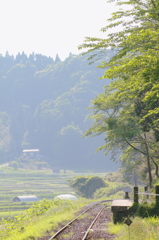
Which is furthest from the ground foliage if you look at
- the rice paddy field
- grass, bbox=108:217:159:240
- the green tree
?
the rice paddy field

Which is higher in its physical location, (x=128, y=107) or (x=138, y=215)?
(x=128, y=107)

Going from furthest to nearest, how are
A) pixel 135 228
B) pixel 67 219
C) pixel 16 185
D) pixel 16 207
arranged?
pixel 16 185
pixel 16 207
pixel 67 219
pixel 135 228

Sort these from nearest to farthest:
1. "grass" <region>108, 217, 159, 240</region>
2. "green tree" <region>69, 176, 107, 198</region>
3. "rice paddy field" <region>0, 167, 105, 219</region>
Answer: "grass" <region>108, 217, 159, 240</region> < "green tree" <region>69, 176, 107, 198</region> < "rice paddy field" <region>0, 167, 105, 219</region>

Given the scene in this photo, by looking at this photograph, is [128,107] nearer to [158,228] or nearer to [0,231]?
[0,231]

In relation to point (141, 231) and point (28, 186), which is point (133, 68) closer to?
point (141, 231)

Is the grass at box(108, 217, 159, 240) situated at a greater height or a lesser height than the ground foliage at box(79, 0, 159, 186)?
lesser

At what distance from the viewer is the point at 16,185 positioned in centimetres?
15950

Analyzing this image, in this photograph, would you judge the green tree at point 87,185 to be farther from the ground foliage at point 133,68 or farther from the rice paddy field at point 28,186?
the ground foliage at point 133,68

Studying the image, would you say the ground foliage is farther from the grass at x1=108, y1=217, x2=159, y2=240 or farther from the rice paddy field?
the rice paddy field

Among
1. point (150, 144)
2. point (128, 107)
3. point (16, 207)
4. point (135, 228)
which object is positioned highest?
point (128, 107)

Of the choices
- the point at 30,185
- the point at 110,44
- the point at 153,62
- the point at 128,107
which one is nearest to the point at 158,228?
the point at 153,62

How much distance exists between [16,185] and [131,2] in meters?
148

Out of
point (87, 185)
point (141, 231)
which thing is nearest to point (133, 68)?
point (141, 231)

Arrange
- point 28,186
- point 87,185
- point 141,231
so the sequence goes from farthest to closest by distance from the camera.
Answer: point 28,186
point 87,185
point 141,231
